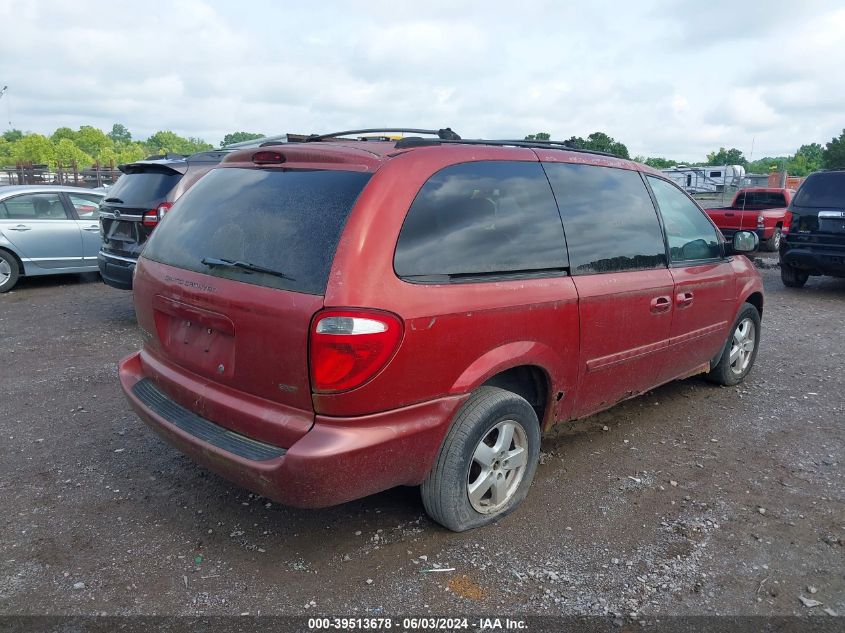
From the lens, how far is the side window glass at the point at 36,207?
9.08 metres

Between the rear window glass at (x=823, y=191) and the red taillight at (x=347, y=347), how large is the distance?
934 centimetres

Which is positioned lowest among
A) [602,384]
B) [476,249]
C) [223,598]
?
[223,598]

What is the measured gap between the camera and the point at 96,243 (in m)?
9.56

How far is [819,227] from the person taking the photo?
941 cm

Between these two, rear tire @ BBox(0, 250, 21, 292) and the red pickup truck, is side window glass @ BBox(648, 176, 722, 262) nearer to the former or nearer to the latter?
rear tire @ BBox(0, 250, 21, 292)

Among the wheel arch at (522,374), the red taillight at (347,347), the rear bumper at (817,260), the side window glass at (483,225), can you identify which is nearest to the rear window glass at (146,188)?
the side window glass at (483,225)

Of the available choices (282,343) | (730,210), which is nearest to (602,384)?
(282,343)

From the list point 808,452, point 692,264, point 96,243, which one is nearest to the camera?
point 808,452

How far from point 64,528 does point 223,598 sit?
1.07m

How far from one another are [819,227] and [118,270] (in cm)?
955

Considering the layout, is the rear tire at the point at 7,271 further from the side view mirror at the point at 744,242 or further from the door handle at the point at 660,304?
the side view mirror at the point at 744,242

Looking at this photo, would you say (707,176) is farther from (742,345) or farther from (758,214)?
(742,345)

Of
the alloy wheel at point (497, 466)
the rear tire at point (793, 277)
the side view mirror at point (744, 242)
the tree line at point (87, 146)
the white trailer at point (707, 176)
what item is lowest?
the alloy wheel at point (497, 466)

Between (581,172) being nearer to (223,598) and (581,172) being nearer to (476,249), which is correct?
(476,249)
